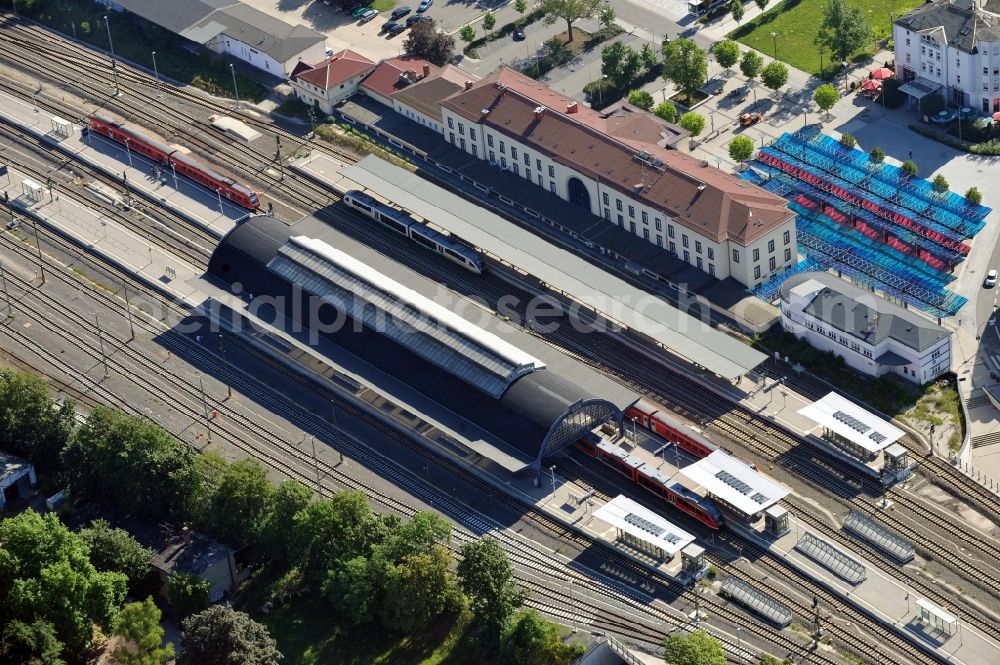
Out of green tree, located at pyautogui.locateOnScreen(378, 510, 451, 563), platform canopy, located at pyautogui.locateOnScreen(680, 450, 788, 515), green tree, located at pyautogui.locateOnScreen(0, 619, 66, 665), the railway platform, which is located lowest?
the railway platform

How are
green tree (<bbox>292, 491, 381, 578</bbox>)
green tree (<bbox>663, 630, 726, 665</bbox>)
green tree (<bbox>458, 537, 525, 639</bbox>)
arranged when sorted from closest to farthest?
green tree (<bbox>663, 630, 726, 665</bbox>), green tree (<bbox>458, 537, 525, 639</bbox>), green tree (<bbox>292, 491, 381, 578</bbox>)

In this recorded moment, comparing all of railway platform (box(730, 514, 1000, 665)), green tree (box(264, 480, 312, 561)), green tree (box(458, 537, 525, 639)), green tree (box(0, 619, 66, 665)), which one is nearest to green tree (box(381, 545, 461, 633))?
green tree (box(458, 537, 525, 639))

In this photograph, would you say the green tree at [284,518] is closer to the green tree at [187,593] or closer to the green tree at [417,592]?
the green tree at [187,593]

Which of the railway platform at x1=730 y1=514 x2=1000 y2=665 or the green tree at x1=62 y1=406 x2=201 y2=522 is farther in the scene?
the green tree at x1=62 y1=406 x2=201 y2=522

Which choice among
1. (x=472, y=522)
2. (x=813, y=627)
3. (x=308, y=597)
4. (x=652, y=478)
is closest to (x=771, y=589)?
(x=813, y=627)

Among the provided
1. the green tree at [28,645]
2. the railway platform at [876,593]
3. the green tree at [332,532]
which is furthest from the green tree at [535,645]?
the green tree at [28,645]

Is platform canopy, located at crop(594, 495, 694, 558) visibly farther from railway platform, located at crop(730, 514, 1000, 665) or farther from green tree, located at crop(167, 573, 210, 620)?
green tree, located at crop(167, 573, 210, 620)
